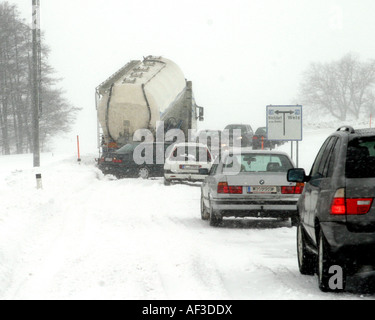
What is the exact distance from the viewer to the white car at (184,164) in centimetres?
2494

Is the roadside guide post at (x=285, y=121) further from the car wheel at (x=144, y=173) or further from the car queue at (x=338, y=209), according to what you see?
the car queue at (x=338, y=209)

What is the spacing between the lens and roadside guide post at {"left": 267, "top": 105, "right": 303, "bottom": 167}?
24.9 meters

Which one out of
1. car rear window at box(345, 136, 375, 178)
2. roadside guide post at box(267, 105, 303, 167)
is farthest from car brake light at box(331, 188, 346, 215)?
roadside guide post at box(267, 105, 303, 167)

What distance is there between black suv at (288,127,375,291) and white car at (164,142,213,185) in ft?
57.5

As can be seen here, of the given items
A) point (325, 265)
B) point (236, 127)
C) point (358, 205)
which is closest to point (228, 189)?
point (325, 265)

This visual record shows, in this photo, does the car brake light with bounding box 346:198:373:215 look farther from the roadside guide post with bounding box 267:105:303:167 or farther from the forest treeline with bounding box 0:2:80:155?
the forest treeline with bounding box 0:2:80:155

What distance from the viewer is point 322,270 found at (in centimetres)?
697

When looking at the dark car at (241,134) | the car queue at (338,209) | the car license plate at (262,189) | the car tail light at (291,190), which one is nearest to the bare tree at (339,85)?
the dark car at (241,134)

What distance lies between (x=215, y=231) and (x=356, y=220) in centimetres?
680

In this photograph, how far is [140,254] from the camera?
387 inches

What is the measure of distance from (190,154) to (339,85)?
303 feet

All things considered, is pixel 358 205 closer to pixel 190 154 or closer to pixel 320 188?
pixel 320 188
